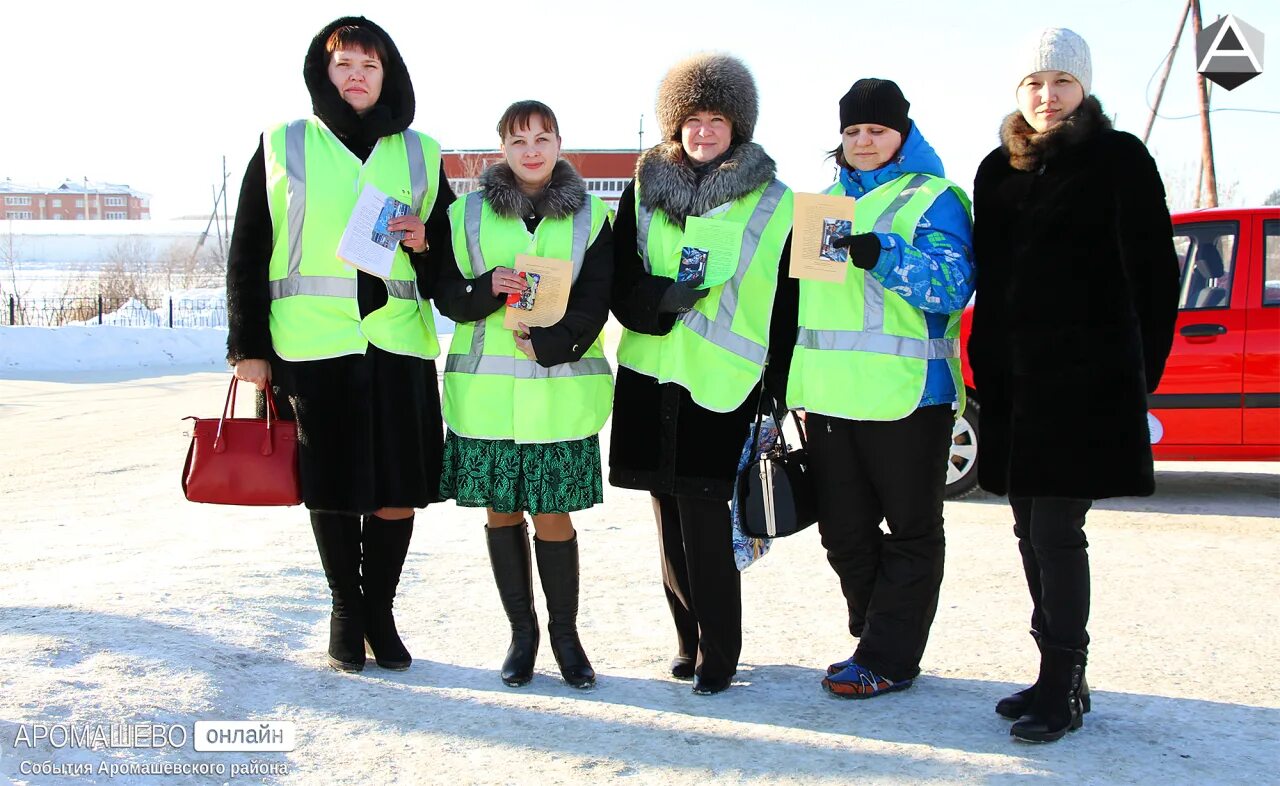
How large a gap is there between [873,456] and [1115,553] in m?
2.71

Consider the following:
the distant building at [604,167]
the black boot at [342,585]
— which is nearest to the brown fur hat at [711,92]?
the black boot at [342,585]

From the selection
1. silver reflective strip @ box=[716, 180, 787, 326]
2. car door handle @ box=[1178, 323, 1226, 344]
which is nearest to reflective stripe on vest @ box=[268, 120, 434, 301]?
silver reflective strip @ box=[716, 180, 787, 326]

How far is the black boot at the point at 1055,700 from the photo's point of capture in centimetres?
326

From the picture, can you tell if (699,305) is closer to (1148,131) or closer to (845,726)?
(845,726)

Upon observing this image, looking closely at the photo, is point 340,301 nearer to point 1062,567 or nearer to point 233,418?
point 233,418

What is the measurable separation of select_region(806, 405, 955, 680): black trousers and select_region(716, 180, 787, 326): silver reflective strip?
18.3 inches

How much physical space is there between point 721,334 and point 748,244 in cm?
30

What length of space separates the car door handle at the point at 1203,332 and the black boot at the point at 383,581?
5065mm

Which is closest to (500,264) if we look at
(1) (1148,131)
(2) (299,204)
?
(2) (299,204)

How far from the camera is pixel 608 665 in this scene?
4.01m

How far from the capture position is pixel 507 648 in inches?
164

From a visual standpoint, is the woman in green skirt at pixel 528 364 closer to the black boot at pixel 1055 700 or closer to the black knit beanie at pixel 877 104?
the black knit beanie at pixel 877 104

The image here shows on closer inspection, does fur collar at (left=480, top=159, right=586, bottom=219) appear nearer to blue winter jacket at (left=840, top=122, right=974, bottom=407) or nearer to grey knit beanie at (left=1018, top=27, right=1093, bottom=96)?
blue winter jacket at (left=840, top=122, right=974, bottom=407)

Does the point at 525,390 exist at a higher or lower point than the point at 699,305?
lower
